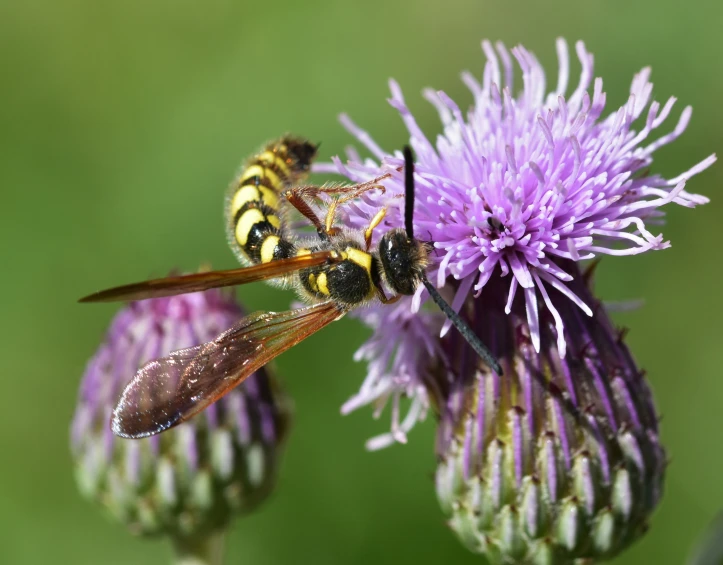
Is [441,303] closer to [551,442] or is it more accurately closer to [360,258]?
[360,258]

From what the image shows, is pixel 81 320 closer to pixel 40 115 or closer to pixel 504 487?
pixel 40 115

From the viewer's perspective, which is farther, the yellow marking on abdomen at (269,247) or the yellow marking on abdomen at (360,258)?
the yellow marking on abdomen at (269,247)

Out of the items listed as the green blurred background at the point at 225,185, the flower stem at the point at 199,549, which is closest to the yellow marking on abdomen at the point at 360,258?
the flower stem at the point at 199,549

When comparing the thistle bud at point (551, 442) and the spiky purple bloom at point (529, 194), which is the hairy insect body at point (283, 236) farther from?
the thistle bud at point (551, 442)

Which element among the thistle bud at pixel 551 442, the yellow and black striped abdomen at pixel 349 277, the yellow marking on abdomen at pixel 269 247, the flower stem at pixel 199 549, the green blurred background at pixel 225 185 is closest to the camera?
the yellow and black striped abdomen at pixel 349 277

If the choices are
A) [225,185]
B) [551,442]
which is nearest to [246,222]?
[551,442]

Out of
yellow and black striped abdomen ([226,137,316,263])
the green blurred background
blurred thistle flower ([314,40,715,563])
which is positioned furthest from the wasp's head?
the green blurred background

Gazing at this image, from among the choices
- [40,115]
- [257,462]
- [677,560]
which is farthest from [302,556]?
[40,115]
